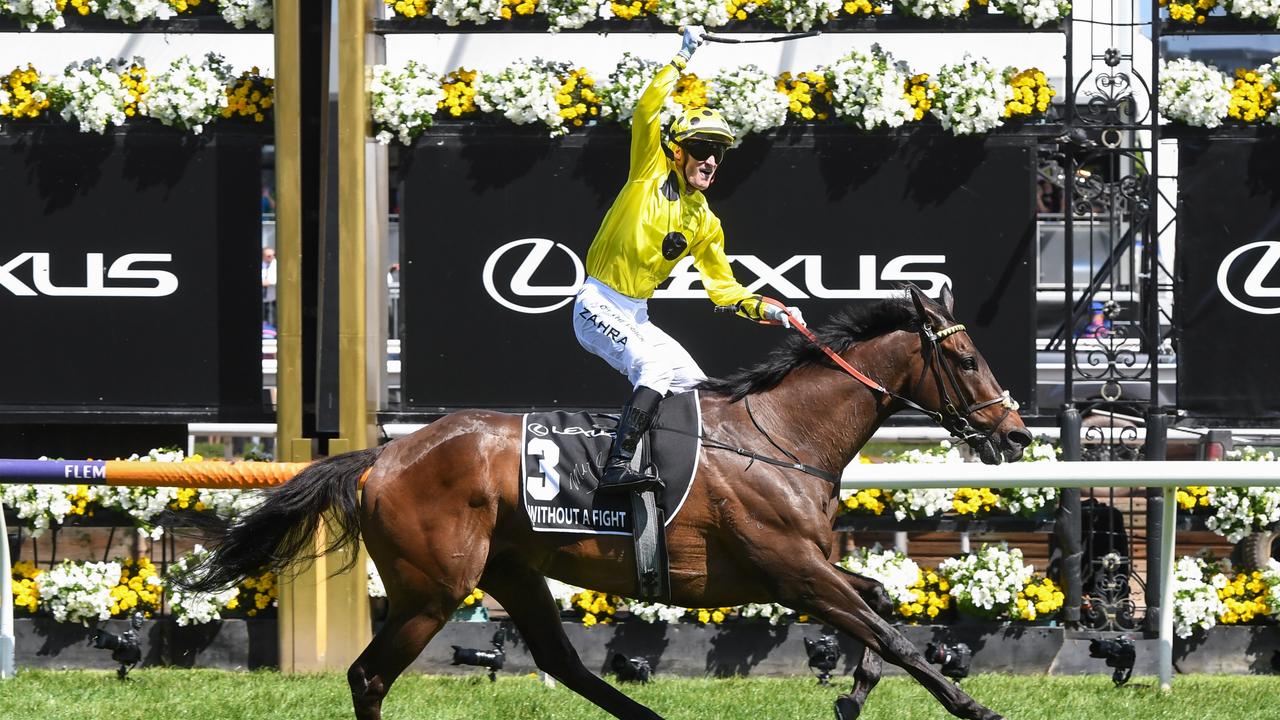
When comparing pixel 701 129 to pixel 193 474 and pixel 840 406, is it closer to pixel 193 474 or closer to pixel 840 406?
pixel 840 406

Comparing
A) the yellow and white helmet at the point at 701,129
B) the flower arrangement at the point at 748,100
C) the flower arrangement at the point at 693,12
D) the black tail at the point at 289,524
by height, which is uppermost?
the flower arrangement at the point at 693,12

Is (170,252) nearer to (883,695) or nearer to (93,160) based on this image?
(93,160)

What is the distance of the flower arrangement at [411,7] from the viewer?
6.66 m

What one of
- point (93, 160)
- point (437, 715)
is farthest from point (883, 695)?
point (93, 160)

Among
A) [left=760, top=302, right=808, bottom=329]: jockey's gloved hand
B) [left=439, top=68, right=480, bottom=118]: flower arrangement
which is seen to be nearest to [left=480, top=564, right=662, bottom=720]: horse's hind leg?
[left=760, top=302, right=808, bottom=329]: jockey's gloved hand

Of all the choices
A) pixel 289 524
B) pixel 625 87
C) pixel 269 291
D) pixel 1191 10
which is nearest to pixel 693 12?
pixel 625 87

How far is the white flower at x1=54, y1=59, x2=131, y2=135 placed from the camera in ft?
21.7

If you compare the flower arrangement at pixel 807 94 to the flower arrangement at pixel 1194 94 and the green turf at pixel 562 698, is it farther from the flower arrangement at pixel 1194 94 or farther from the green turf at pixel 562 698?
the green turf at pixel 562 698

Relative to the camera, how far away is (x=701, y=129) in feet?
16.7

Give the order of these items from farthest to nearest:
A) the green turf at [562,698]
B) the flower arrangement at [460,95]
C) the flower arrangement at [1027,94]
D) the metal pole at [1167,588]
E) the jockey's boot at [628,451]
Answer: the flower arrangement at [460,95], the flower arrangement at [1027,94], the metal pole at [1167,588], the green turf at [562,698], the jockey's boot at [628,451]

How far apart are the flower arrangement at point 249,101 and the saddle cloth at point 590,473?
2496mm

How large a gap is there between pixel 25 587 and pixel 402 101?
270 centimetres

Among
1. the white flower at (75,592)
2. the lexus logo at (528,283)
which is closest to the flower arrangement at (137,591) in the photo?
the white flower at (75,592)

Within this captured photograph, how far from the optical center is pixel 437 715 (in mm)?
5570
